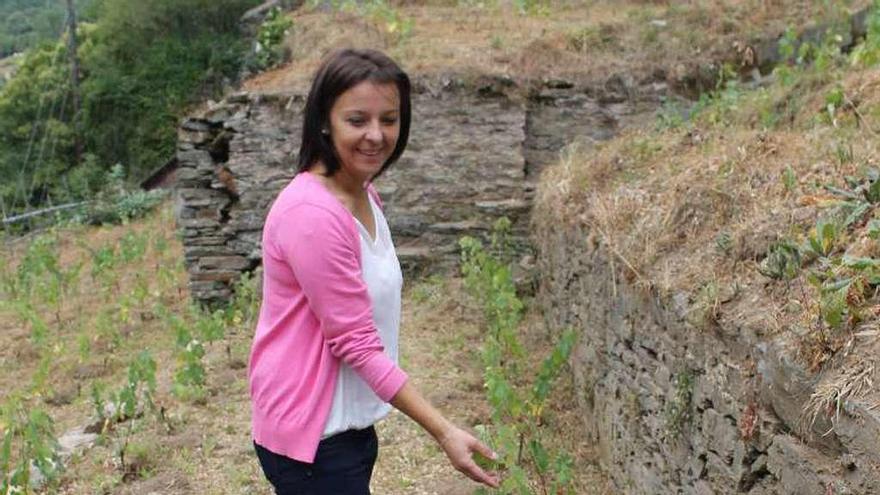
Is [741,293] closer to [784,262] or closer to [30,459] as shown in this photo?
[784,262]

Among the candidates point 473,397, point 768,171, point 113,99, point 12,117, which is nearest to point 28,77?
point 12,117

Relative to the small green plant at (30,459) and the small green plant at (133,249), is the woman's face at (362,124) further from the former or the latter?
the small green plant at (133,249)

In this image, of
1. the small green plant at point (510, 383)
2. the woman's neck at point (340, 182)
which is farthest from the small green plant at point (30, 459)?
the woman's neck at point (340, 182)

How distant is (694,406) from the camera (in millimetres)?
2742

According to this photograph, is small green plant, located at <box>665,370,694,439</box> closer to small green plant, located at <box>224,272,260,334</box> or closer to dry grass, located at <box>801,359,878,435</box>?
dry grass, located at <box>801,359,878,435</box>

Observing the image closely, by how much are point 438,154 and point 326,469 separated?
5.90 metres

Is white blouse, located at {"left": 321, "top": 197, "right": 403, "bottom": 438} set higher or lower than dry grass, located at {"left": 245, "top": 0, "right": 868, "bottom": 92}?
lower

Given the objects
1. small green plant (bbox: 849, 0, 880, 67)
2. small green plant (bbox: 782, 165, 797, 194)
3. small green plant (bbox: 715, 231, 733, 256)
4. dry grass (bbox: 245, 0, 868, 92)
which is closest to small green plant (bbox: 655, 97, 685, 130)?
dry grass (bbox: 245, 0, 868, 92)

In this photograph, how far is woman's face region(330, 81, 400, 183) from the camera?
1689 millimetres

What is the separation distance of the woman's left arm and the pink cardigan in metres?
0.03

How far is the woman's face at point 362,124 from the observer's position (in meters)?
1.69

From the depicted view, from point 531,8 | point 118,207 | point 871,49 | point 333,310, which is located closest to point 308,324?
point 333,310

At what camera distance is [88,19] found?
30.7 metres

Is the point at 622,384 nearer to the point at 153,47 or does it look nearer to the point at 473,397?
the point at 473,397
